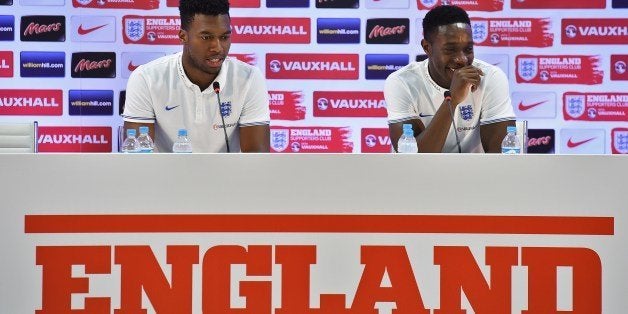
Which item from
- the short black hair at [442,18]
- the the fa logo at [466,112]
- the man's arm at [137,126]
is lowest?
the man's arm at [137,126]

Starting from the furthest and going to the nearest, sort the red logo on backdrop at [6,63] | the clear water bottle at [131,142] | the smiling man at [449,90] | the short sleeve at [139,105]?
the red logo on backdrop at [6,63], the smiling man at [449,90], the short sleeve at [139,105], the clear water bottle at [131,142]

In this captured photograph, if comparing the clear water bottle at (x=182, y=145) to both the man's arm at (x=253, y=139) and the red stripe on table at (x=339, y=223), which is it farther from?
the red stripe on table at (x=339, y=223)

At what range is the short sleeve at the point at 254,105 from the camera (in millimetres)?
2863

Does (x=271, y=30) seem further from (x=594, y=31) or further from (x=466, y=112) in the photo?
(x=466, y=112)

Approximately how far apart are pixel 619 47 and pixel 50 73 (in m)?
4.07

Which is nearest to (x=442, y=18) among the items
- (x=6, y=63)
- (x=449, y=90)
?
(x=449, y=90)

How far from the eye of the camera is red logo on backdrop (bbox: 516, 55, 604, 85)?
17.1ft

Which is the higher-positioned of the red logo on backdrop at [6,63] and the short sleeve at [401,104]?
the red logo on backdrop at [6,63]

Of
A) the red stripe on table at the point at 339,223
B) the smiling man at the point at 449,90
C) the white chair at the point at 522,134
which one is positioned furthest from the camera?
the white chair at the point at 522,134

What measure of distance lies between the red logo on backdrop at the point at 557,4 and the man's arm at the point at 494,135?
101 inches

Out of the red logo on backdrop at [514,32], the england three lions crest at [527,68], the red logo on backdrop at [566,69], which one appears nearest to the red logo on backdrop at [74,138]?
the red logo on backdrop at [514,32]

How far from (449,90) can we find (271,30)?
2.59 m

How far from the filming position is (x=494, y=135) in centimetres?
291

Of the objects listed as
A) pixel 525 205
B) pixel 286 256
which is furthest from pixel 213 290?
pixel 525 205
